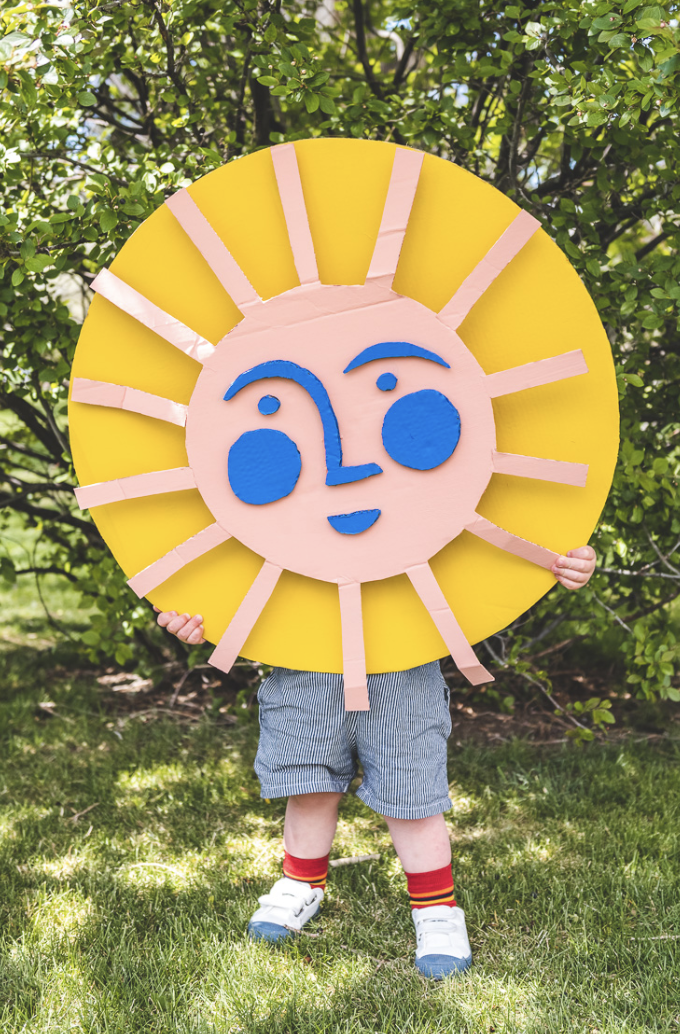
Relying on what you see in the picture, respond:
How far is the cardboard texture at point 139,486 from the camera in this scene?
1.51 meters

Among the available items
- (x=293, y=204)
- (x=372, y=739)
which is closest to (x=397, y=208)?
(x=293, y=204)

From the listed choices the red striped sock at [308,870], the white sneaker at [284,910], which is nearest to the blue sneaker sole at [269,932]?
the white sneaker at [284,910]

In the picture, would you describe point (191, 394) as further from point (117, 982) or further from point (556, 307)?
point (117, 982)

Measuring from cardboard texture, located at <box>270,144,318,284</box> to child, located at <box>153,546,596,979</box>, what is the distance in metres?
0.72

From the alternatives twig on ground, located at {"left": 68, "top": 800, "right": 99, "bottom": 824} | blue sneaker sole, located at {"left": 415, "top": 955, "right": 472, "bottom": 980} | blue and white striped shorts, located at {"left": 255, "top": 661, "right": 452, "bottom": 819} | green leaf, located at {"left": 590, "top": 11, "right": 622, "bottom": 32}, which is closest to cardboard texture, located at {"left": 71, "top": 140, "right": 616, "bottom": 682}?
blue and white striped shorts, located at {"left": 255, "top": 661, "right": 452, "bottom": 819}

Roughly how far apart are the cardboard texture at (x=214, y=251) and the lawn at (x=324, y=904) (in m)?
1.32

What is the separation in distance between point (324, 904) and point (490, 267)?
1.42 metres

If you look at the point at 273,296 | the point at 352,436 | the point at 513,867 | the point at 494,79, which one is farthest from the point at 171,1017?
the point at 494,79

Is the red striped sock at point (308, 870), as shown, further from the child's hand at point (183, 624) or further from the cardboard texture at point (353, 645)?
the child's hand at point (183, 624)

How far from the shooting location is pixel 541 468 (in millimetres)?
1453

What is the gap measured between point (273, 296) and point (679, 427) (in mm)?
1373

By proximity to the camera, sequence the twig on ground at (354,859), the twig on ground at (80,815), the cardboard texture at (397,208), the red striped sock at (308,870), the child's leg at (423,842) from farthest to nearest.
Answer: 1. the twig on ground at (80,815)
2. the twig on ground at (354,859)
3. the red striped sock at (308,870)
4. the child's leg at (423,842)
5. the cardboard texture at (397,208)

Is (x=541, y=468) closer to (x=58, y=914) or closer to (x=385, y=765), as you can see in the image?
(x=385, y=765)

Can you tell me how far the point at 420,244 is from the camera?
1.45 m
